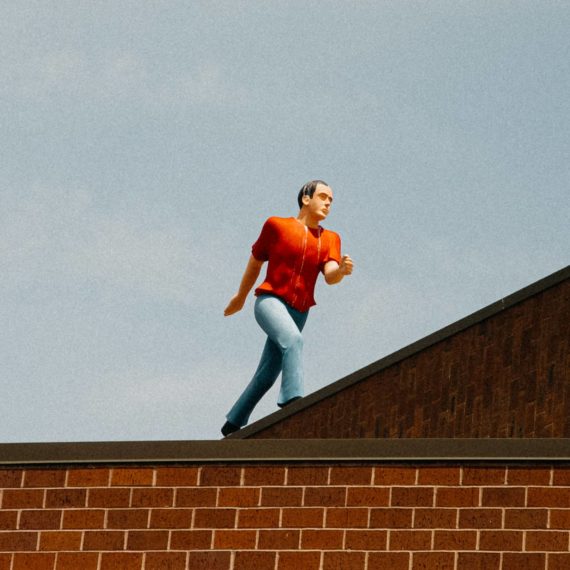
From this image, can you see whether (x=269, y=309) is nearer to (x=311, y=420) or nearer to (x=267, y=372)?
(x=267, y=372)

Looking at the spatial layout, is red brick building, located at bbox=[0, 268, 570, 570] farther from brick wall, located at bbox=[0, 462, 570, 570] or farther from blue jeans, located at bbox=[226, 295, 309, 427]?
blue jeans, located at bbox=[226, 295, 309, 427]

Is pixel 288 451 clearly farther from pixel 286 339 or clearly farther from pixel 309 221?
pixel 309 221

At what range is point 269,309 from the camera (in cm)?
1285

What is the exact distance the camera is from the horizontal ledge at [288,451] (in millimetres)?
8102

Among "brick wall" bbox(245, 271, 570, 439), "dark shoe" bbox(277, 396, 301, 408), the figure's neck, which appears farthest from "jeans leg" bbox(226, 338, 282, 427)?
the figure's neck

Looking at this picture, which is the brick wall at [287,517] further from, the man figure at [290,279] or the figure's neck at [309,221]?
the figure's neck at [309,221]

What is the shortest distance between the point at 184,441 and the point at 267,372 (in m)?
4.54

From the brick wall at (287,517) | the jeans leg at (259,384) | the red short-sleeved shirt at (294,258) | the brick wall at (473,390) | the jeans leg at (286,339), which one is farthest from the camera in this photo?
the brick wall at (473,390)

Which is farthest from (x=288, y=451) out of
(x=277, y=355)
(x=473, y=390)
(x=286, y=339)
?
(x=473, y=390)

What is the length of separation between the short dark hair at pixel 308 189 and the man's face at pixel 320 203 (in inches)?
1.4

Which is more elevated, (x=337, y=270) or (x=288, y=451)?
(x=337, y=270)

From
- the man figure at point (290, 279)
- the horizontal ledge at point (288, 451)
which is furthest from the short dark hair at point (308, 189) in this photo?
the horizontal ledge at point (288, 451)

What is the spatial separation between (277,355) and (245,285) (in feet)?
2.77

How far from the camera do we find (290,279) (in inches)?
508
